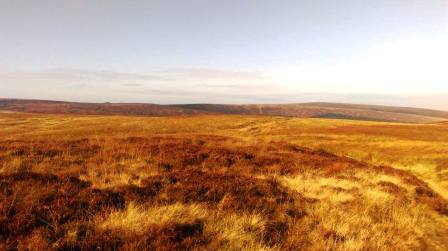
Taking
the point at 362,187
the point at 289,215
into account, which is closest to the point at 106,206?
the point at 289,215

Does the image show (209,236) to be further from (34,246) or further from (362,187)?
(362,187)

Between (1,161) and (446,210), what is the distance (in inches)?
683

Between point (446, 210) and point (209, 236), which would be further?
point (446, 210)

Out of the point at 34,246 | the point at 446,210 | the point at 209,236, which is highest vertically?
the point at 34,246

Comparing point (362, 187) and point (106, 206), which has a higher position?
point (106, 206)

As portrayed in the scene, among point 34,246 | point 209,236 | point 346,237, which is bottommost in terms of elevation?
point 346,237

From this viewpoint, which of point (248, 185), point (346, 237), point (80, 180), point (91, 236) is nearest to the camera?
point (91, 236)

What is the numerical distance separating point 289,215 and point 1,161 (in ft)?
35.7

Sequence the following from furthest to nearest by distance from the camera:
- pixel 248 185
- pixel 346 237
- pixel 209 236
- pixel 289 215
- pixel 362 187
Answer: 1. pixel 362 187
2. pixel 248 185
3. pixel 289 215
4. pixel 346 237
5. pixel 209 236

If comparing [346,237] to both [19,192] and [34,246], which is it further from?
[19,192]

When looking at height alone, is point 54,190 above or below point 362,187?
above

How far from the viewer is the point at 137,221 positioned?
5.71 m

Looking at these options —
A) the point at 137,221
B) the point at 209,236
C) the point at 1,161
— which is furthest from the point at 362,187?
the point at 1,161

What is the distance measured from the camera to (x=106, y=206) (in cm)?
648
